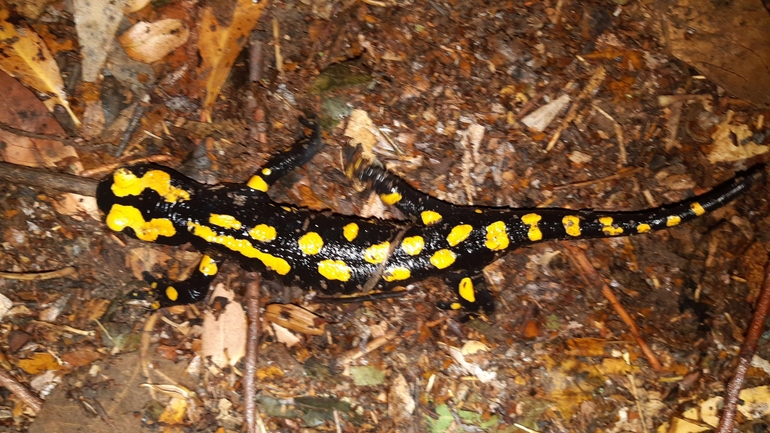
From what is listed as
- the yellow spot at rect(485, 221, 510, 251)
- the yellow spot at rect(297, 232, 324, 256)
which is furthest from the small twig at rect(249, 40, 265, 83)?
the yellow spot at rect(485, 221, 510, 251)

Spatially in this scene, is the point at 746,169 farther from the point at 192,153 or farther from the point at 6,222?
the point at 6,222

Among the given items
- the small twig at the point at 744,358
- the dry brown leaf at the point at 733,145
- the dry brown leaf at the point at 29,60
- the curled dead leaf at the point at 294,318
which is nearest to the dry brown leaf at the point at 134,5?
the dry brown leaf at the point at 29,60

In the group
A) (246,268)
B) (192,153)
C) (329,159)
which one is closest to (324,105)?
(329,159)

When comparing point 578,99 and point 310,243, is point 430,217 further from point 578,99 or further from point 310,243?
point 578,99

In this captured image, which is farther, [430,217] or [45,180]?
[430,217]

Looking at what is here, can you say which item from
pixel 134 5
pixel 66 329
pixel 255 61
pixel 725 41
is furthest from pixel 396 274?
pixel 725 41
